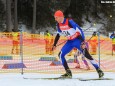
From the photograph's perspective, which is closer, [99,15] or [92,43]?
[92,43]

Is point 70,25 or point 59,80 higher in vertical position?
point 70,25

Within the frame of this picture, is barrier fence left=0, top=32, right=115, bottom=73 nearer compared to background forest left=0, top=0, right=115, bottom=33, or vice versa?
barrier fence left=0, top=32, right=115, bottom=73

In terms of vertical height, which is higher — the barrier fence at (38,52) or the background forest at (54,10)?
the background forest at (54,10)

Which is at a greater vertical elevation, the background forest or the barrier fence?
the background forest

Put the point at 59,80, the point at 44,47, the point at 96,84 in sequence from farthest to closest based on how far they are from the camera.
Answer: the point at 44,47 < the point at 59,80 < the point at 96,84

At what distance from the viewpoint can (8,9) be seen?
39156 mm

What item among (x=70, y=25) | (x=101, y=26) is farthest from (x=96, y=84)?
(x=101, y=26)

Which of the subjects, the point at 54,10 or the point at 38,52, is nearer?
the point at 38,52

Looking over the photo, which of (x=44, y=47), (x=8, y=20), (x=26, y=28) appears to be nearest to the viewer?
(x=44, y=47)

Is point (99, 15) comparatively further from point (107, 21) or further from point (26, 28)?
point (26, 28)

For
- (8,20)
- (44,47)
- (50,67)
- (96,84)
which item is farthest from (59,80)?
(8,20)

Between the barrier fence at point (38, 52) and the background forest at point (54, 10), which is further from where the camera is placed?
the background forest at point (54, 10)

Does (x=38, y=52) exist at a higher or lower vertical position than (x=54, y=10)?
lower

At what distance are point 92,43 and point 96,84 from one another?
1125cm
